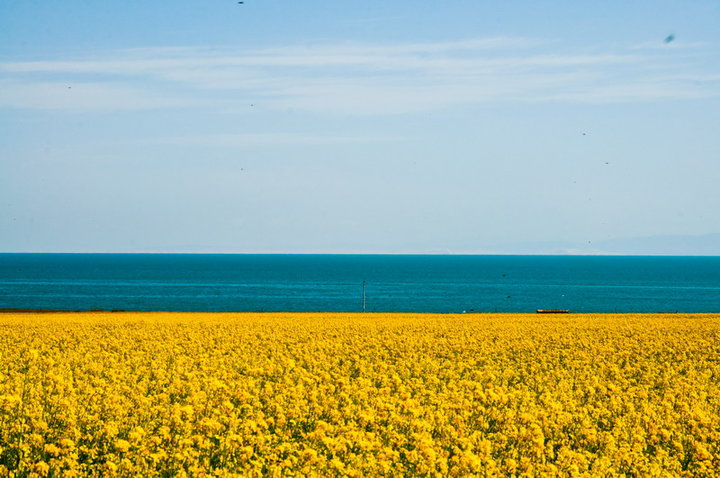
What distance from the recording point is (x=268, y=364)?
21.2 meters

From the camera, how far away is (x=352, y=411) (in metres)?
14.6

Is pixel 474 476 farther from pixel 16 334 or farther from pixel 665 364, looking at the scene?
pixel 16 334

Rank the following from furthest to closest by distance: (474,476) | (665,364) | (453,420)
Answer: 1. (665,364)
2. (453,420)
3. (474,476)

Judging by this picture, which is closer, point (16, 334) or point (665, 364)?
point (665, 364)

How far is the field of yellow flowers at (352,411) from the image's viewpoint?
1132 cm

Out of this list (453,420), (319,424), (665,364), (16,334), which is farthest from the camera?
(16,334)

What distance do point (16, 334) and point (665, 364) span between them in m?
23.3

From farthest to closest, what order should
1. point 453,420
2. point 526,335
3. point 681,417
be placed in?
point 526,335, point 681,417, point 453,420

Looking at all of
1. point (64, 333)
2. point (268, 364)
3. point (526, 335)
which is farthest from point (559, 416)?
point (64, 333)

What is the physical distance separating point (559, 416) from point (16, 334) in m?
23.5

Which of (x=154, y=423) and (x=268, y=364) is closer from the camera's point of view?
(x=154, y=423)

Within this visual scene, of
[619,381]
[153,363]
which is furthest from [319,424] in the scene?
[619,381]

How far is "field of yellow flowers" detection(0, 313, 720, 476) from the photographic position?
11.3 metres

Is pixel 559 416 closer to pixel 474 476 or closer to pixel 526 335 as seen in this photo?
pixel 474 476
